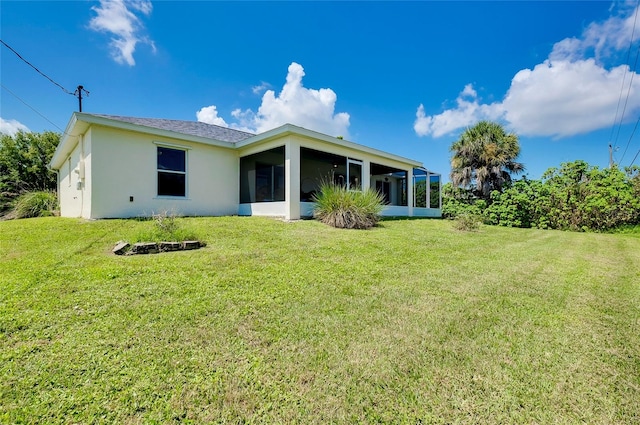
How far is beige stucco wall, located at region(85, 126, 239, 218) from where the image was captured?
821cm

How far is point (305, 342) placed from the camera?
238 centimetres

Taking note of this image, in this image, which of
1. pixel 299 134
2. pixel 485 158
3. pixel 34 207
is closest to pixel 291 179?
pixel 299 134

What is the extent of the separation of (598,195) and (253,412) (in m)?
16.0

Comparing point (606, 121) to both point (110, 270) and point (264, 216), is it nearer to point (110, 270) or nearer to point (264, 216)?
point (264, 216)

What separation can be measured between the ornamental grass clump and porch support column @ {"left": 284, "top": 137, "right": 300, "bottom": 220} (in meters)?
0.72

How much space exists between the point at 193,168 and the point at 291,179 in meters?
3.53

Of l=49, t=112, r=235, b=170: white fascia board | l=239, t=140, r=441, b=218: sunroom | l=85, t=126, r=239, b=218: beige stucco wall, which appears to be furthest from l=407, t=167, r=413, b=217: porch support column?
l=49, t=112, r=235, b=170: white fascia board

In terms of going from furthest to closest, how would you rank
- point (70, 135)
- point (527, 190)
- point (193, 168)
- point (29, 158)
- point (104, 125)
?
point (29, 158)
point (527, 190)
point (193, 168)
point (70, 135)
point (104, 125)

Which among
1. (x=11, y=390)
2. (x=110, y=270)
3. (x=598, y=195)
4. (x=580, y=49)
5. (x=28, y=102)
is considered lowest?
(x=11, y=390)

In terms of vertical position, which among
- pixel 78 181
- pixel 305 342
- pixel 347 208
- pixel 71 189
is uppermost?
pixel 78 181

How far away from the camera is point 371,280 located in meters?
3.96

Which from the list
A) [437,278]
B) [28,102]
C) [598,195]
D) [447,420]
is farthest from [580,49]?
[28,102]

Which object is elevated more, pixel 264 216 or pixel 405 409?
pixel 264 216

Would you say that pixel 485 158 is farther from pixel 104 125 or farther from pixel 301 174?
pixel 104 125
